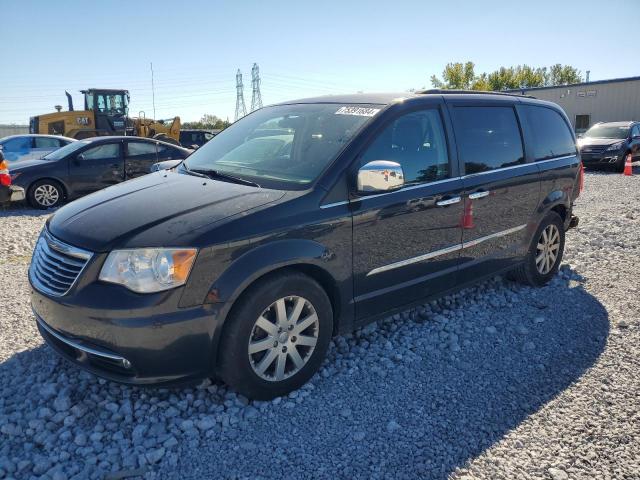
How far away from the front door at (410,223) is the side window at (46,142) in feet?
40.8

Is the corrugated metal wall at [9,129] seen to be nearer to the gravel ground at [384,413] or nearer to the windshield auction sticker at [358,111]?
the gravel ground at [384,413]

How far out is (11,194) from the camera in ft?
29.4

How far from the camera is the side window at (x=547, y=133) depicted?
192 inches

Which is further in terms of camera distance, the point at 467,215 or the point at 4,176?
the point at 4,176

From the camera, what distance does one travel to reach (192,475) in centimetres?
249

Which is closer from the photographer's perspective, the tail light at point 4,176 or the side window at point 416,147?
the side window at point 416,147

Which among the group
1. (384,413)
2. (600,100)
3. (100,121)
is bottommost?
(384,413)

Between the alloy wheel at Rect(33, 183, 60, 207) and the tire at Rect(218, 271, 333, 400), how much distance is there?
8.57 metres

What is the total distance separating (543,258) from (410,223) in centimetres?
219

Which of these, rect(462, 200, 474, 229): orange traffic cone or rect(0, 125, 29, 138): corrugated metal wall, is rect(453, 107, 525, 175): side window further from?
rect(0, 125, 29, 138): corrugated metal wall

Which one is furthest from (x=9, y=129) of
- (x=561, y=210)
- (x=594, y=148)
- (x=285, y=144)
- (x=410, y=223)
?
(x=410, y=223)

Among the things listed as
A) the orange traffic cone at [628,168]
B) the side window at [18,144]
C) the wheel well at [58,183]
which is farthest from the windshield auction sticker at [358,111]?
the orange traffic cone at [628,168]

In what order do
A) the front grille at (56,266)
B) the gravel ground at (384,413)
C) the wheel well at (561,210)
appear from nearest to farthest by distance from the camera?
the gravel ground at (384,413)
the front grille at (56,266)
the wheel well at (561,210)

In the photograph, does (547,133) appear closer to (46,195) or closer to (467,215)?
(467,215)
